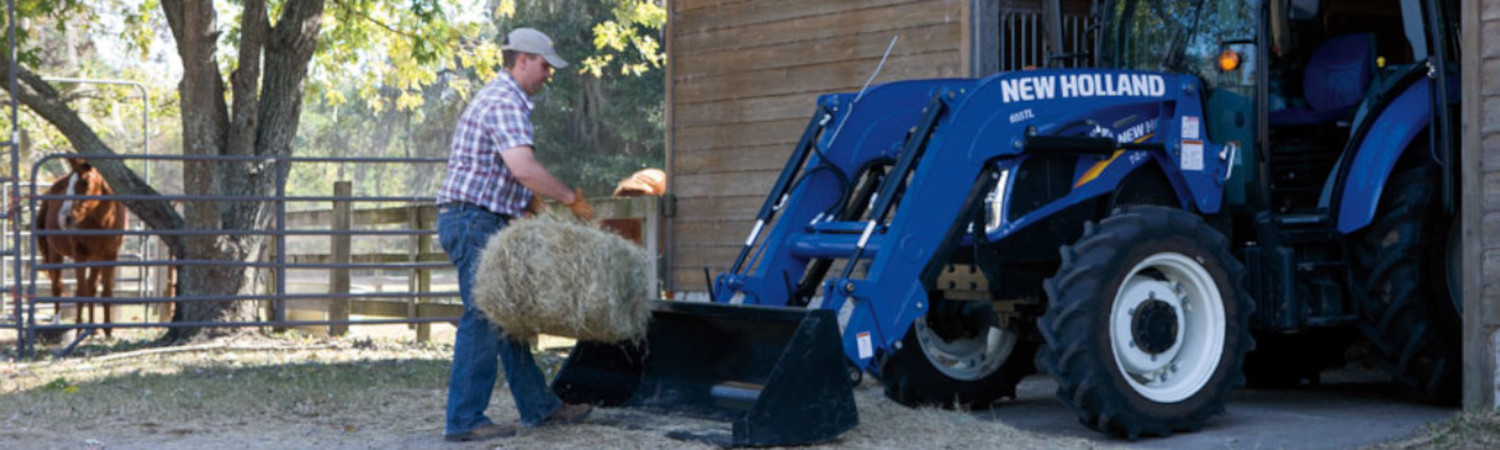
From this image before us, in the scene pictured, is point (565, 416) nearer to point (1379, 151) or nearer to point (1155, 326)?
point (1155, 326)

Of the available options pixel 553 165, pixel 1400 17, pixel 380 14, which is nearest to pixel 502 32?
pixel 553 165

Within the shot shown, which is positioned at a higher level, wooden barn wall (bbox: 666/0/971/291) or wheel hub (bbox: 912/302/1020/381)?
wooden barn wall (bbox: 666/0/971/291)

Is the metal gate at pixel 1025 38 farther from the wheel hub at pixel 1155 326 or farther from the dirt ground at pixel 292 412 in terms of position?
the wheel hub at pixel 1155 326

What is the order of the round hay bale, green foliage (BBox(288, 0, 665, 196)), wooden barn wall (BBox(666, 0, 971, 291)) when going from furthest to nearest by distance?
1. green foliage (BBox(288, 0, 665, 196))
2. wooden barn wall (BBox(666, 0, 971, 291))
3. the round hay bale

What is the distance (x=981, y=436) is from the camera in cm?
663

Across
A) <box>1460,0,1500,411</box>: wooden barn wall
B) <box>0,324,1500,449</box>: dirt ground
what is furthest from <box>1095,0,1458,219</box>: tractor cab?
<box>0,324,1500,449</box>: dirt ground

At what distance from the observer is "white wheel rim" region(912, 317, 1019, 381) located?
7.66m

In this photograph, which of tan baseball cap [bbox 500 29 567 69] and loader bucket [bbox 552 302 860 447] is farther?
tan baseball cap [bbox 500 29 567 69]

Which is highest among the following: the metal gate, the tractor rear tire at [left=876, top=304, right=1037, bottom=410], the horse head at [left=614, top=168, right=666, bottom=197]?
the metal gate

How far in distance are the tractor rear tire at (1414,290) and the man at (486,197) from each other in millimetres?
3705

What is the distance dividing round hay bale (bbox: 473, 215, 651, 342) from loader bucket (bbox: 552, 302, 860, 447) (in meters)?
0.53

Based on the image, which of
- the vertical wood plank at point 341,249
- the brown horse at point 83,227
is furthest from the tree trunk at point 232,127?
the brown horse at point 83,227

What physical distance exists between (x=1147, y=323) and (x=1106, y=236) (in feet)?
1.51

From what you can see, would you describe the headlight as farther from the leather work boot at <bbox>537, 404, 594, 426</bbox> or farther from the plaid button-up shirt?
the plaid button-up shirt
